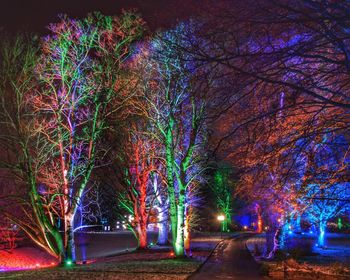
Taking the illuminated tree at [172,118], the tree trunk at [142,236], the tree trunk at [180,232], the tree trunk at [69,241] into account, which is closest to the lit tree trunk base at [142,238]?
the tree trunk at [142,236]

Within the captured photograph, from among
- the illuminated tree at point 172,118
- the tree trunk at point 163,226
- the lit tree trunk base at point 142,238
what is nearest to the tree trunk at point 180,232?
the illuminated tree at point 172,118

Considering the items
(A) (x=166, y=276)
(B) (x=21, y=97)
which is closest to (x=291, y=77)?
(A) (x=166, y=276)

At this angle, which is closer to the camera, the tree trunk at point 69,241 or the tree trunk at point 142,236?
the tree trunk at point 69,241

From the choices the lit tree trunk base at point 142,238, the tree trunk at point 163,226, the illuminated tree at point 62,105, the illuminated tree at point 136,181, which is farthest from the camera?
the tree trunk at point 163,226

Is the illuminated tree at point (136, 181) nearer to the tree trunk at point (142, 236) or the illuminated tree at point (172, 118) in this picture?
the tree trunk at point (142, 236)

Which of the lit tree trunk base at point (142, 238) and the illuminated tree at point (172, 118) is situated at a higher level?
the illuminated tree at point (172, 118)

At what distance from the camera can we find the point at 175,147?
24.2 meters

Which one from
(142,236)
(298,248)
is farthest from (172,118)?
(298,248)

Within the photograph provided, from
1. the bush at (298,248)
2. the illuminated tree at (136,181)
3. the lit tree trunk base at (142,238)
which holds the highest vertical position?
the illuminated tree at (136,181)

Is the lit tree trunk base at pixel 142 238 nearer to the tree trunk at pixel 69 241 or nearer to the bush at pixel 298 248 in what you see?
the tree trunk at pixel 69 241

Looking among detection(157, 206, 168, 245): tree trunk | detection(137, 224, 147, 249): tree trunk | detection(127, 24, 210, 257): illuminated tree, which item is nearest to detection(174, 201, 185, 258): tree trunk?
detection(127, 24, 210, 257): illuminated tree

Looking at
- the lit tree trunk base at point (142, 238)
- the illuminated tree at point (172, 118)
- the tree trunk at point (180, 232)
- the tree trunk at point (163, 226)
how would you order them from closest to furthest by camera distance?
the tree trunk at point (180, 232), the illuminated tree at point (172, 118), the lit tree trunk base at point (142, 238), the tree trunk at point (163, 226)

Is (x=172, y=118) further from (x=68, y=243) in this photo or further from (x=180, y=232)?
(x=68, y=243)

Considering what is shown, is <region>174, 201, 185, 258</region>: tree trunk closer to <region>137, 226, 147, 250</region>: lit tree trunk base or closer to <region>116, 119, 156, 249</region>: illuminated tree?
<region>116, 119, 156, 249</region>: illuminated tree
